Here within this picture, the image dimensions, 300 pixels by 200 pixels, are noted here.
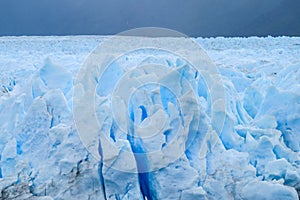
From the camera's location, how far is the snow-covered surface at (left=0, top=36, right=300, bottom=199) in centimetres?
226

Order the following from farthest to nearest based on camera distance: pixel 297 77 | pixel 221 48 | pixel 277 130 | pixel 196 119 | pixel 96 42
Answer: pixel 96 42, pixel 221 48, pixel 297 77, pixel 277 130, pixel 196 119

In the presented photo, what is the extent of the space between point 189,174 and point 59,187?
2.51 feet

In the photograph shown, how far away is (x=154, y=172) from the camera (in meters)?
2.32

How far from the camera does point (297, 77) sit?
3.17 metres

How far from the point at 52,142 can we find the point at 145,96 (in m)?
0.66

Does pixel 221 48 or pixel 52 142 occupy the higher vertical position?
pixel 221 48

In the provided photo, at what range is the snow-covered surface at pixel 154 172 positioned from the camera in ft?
7.43

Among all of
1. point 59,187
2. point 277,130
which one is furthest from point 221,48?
point 59,187

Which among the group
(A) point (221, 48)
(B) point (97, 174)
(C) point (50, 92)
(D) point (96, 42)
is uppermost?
(D) point (96, 42)

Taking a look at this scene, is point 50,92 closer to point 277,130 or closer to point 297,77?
point 277,130

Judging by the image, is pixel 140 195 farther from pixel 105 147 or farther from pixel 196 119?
pixel 196 119

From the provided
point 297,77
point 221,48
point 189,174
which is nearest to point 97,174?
point 189,174

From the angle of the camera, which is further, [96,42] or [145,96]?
[96,42]

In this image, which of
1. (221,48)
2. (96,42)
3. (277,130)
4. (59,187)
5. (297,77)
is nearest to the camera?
(59,187)
